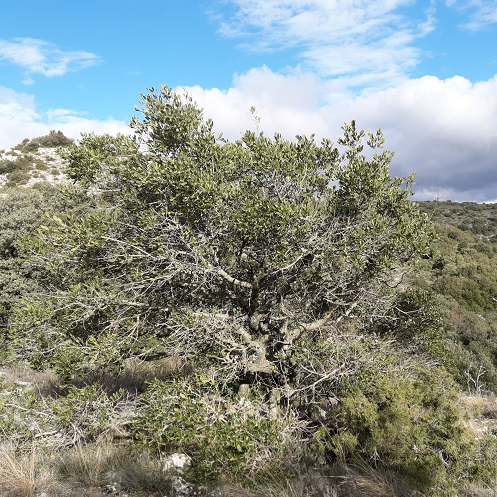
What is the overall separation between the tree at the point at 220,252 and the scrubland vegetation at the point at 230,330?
0.13 feet

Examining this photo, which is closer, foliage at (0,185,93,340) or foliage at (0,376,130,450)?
foliage at (0,376,130,450)

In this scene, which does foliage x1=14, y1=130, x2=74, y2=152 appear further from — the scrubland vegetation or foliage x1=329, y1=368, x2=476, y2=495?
foliage x1=329, y1=368, x2=476, y2=495

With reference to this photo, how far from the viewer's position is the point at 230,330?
6906mm

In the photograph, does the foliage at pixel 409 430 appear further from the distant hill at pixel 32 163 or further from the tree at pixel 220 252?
the distant hill at pixel 32 163

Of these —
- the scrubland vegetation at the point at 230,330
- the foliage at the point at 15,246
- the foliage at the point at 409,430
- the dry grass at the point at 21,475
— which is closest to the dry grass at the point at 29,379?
the foliage at the point at 15,246

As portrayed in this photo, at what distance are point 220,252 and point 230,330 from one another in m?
1.43

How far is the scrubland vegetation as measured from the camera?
5.04 metres

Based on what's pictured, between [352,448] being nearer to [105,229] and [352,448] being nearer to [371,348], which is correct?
[371,348]

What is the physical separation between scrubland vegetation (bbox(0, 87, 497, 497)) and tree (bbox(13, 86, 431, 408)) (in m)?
0.04

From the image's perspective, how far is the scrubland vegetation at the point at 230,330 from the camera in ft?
16.5

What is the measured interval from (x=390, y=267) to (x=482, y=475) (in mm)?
3184

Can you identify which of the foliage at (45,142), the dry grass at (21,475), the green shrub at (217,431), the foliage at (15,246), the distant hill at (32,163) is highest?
the foliage at (45,142)

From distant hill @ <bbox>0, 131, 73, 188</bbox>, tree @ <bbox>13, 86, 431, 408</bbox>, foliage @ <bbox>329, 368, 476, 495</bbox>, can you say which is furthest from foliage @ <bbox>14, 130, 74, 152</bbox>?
foliage @ <bbox>329, 368, 476, 495</bbox>

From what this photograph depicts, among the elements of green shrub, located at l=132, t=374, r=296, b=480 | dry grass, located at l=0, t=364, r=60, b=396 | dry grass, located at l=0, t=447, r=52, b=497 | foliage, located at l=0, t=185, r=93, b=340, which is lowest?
dry grass, located at l=0, t=364, r=60, b=396
